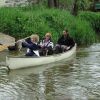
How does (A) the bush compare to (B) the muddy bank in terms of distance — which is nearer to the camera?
(B) the muddy bank

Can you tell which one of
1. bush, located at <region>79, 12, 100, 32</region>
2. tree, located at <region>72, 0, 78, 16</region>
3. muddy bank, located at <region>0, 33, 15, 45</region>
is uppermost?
tree, located at <region>72, 0, 78, 16</region>

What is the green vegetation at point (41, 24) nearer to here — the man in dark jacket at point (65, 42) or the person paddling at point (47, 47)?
the man in dark jacket at point (65, 42)

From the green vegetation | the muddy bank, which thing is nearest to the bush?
the green vegetation

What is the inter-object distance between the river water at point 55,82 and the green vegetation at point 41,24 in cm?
598

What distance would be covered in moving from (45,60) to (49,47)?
102 centimetres

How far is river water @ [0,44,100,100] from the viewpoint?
46.8 feet

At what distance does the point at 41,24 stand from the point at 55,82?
12.7 m

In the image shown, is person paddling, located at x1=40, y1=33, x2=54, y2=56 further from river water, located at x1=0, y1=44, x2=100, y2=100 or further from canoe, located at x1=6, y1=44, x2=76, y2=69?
river water, located at x1=0, y1=44, x2=100, y2=100

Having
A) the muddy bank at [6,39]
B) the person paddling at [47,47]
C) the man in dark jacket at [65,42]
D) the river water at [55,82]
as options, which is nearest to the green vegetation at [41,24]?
the muddy bank at [6,39]

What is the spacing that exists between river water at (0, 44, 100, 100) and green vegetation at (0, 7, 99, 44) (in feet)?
19.6

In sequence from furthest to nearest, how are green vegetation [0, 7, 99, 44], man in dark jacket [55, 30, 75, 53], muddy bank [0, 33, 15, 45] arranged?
green vegetation [0, 7, 99, 44] < muddy bank [0, 33, 15, 45] < man in dark jacket [55, 30, 75, 53]

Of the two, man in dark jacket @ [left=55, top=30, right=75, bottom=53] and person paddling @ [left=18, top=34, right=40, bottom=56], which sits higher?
person paddling @ [left=18, top=34, right=40, bottom=56]

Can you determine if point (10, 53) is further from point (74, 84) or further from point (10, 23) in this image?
point (74, 84)

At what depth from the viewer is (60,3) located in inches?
1631
